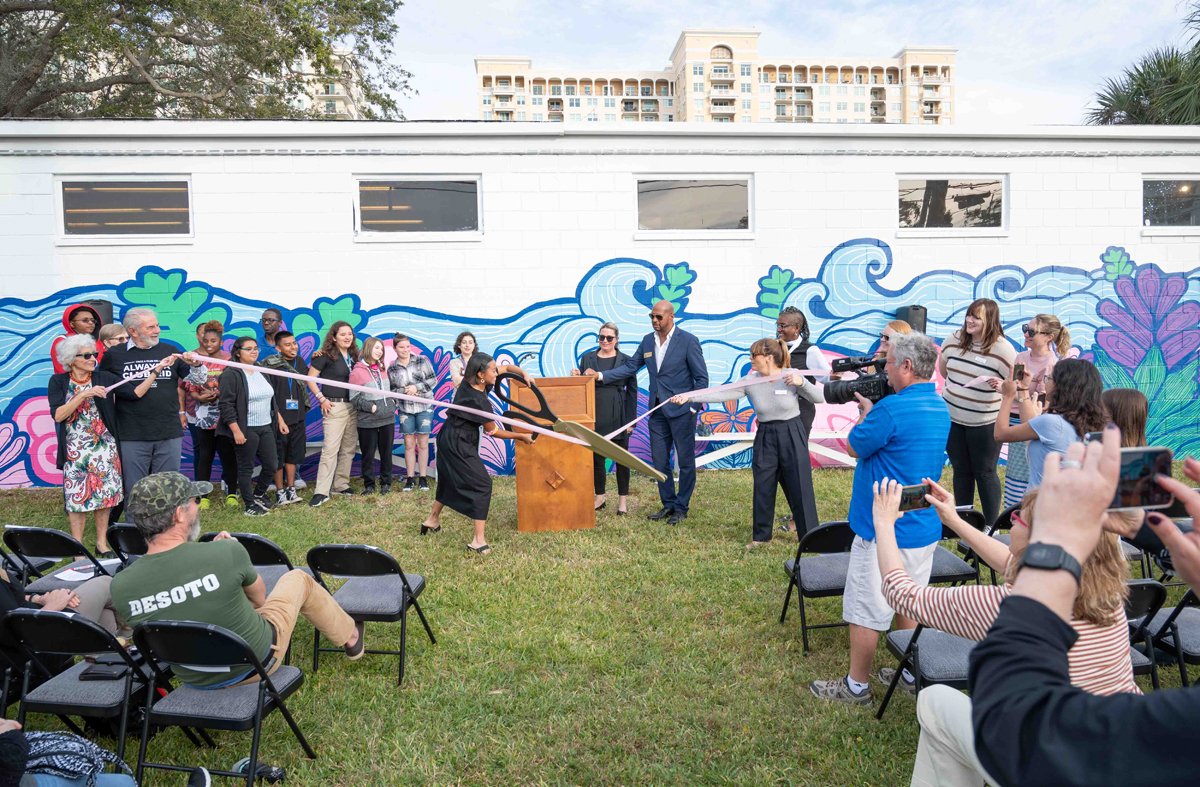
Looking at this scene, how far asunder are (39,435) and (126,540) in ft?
17.7

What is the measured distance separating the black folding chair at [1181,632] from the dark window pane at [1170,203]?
8.07 m

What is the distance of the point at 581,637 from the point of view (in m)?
4.37

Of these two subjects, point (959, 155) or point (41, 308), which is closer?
point (41, 308)

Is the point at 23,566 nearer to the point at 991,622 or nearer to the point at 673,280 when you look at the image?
the point at 991,622

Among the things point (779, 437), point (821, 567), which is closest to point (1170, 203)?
point (779, 437)

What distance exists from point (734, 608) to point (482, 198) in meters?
Result: 6.13

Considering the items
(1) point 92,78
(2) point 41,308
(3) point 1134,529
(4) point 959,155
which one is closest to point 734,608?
(3) point 1134,529

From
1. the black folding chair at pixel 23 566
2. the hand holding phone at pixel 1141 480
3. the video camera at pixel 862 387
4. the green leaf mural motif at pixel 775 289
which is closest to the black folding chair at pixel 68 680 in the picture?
the black folding chair at pixel 23 566

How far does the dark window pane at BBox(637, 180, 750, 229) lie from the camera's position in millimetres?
9086

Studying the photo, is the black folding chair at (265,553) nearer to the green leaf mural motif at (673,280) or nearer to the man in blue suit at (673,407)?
the man in blue suit at (673,407)

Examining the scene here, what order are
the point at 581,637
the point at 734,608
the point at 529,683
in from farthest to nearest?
the point at 734,608
the point at 581,637
the point at 529,683

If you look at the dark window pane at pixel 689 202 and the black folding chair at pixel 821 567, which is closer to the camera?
the black folding chair at pixel 821 567

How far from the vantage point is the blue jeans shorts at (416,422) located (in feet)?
28.0

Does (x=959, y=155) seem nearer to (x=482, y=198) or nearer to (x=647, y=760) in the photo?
(x=482, y=198)
